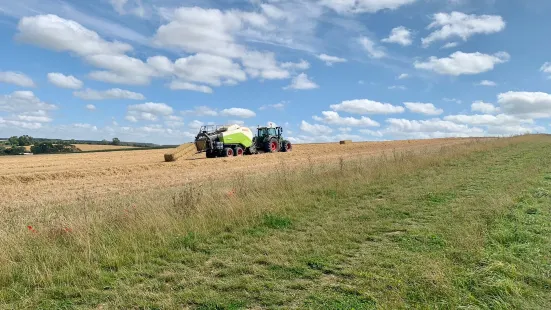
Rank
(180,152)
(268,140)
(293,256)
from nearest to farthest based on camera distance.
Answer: (293,256) < (180,152) < (268,140)

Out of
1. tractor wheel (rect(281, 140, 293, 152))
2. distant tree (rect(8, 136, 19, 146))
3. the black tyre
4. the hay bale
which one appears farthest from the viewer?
distant tree (rect(8, 136, 19, 146))

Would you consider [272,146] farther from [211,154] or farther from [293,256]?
[293,256]

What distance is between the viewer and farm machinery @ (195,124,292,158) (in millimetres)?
28284

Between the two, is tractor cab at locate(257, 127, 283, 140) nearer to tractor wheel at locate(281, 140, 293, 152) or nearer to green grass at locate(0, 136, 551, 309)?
tractor wheel at locate(281, 140, 293, 152)

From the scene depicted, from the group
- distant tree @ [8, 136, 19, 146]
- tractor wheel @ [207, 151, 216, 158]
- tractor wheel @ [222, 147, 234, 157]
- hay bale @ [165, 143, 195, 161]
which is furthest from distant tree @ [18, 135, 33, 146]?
tractor wheel @ [222, 147, 234, 157]

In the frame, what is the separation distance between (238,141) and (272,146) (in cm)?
363

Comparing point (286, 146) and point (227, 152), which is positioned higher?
point (286, 146)

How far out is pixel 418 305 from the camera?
141 inches

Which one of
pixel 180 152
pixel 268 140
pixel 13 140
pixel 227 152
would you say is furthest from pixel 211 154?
pixel 13 140

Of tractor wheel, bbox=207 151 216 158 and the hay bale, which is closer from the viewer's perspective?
the hay bale

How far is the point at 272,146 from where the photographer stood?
3244 centimetres

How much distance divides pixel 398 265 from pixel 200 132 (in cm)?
2581

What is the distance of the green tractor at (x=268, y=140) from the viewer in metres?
32.2

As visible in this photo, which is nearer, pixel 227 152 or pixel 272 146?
pixel 227 152
